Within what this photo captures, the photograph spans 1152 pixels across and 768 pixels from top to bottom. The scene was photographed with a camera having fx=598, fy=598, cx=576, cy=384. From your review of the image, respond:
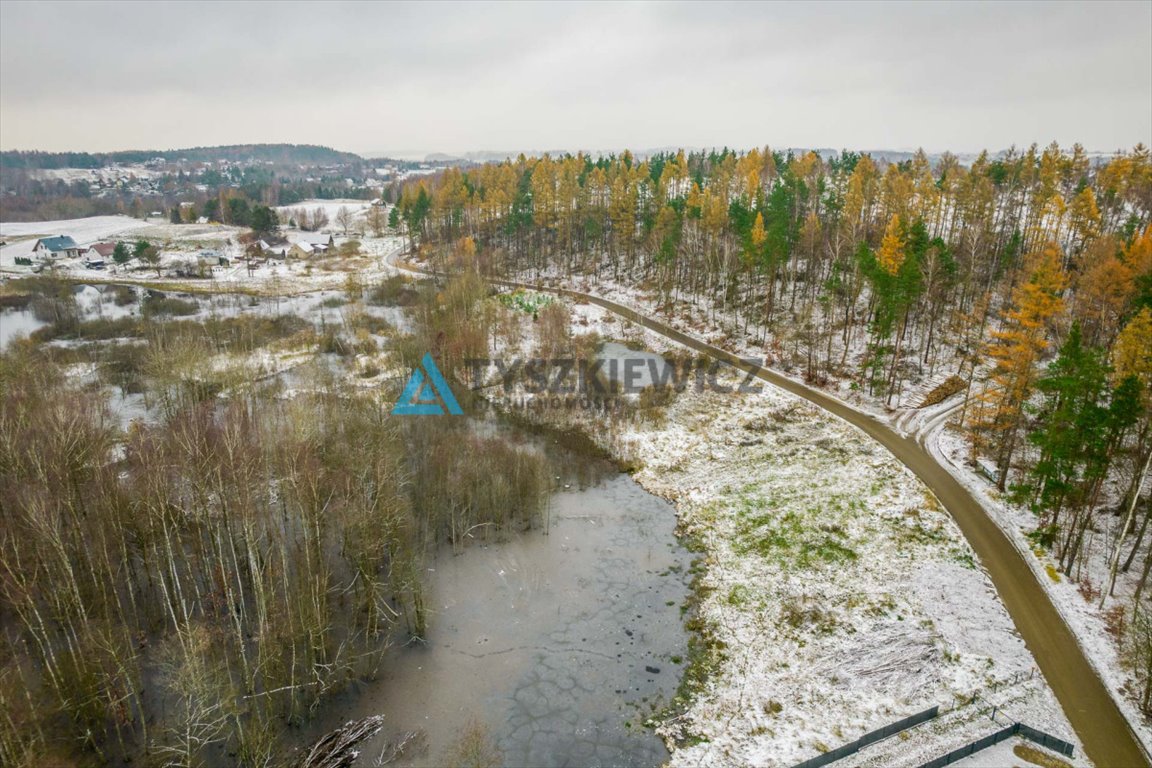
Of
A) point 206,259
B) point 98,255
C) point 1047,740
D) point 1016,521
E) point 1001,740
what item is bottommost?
point 1001,740

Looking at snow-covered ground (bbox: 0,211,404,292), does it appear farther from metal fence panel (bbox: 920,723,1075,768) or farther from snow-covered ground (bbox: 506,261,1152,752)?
metal fence panel (bbox: 920,723,1075,768)

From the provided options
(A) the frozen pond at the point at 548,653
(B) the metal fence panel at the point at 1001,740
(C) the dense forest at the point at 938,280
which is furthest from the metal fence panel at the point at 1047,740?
(A) the frozen pond at the point at 548,653

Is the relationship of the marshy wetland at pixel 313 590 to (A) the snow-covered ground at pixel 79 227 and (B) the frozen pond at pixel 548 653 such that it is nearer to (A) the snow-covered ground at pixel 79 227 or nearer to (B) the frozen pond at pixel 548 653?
(B) the frozen pond at pixel 548 653

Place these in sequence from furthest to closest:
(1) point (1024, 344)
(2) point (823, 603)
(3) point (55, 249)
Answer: (3) point (55, 249), (1) point (1024, 344), (2) point (823, 603)

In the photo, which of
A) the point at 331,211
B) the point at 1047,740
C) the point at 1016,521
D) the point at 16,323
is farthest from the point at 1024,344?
the point at 331,211

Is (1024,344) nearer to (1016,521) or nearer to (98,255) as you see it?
(1016,521)

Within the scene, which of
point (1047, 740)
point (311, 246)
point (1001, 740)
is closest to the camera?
point (1047, 740)

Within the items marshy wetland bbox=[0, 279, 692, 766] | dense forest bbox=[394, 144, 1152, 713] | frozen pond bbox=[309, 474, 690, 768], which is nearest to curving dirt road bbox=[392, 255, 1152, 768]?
dense forest bbox=[394, 144, 1152, 713]
